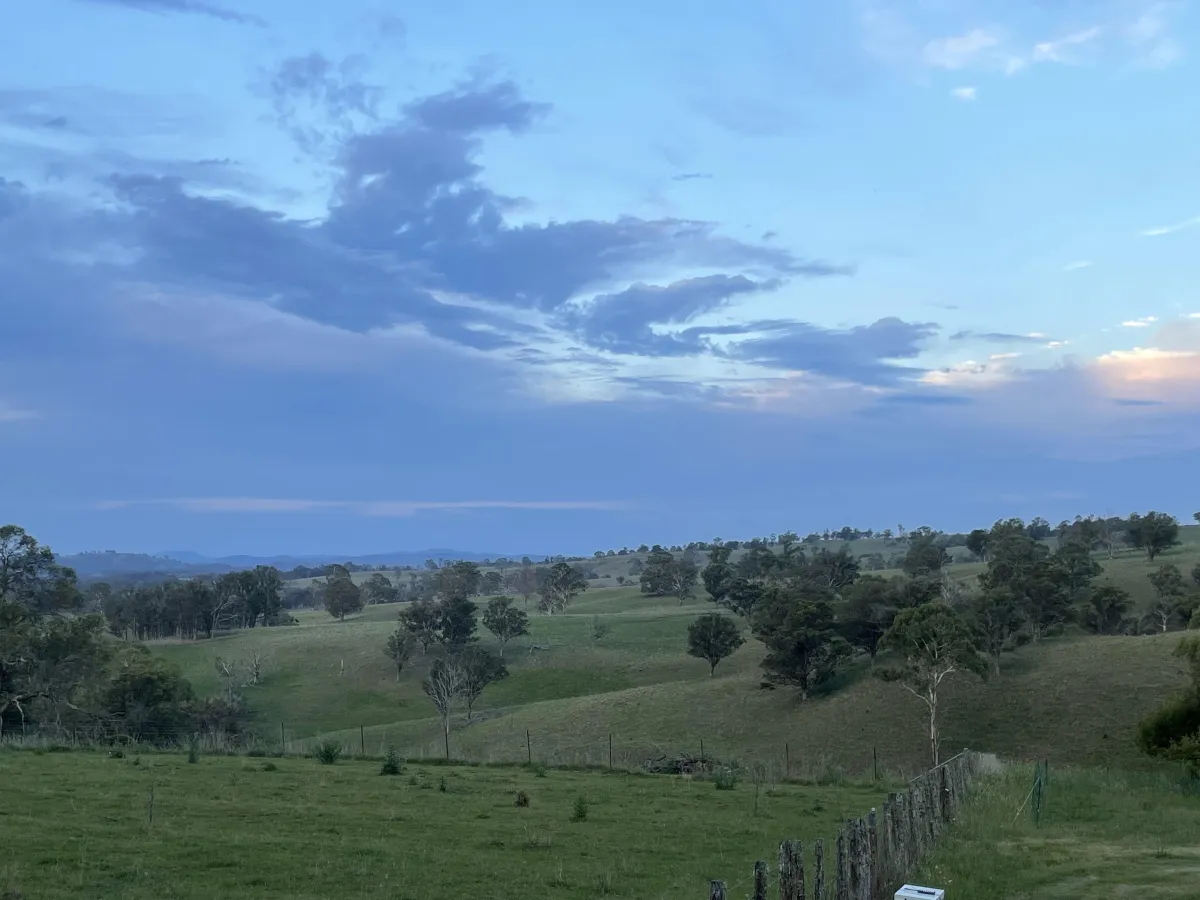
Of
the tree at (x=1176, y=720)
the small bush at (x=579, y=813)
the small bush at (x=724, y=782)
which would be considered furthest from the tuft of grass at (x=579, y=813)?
the tree at (x=1176, y=720)

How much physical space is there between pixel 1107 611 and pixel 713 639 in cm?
3496

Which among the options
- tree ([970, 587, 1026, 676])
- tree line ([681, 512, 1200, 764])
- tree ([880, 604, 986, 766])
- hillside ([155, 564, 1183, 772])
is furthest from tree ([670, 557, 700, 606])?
tree ([880, 604, 986, 766])

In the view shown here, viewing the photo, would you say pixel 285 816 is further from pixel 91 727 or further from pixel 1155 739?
pixel 91 727

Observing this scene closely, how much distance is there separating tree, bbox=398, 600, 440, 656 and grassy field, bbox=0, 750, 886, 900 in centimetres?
5796

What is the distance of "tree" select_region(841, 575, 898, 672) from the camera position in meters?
73.7

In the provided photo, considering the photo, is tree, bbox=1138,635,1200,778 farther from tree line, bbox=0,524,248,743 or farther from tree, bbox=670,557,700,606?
tree, bbox=670,557,700,606

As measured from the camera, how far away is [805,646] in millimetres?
69188

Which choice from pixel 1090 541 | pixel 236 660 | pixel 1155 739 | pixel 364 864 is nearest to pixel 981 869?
pixel 364 864

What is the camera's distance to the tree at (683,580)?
143 metres

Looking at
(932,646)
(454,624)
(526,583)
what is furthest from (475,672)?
(526,583)

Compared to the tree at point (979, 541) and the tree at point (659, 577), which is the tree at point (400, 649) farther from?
the tree at point (979, 541)

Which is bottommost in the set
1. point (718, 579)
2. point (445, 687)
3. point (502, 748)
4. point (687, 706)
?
point (502, 748)

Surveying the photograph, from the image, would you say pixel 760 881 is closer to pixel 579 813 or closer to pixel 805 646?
pixel 579 813

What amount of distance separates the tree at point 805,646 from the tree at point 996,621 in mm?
9555
